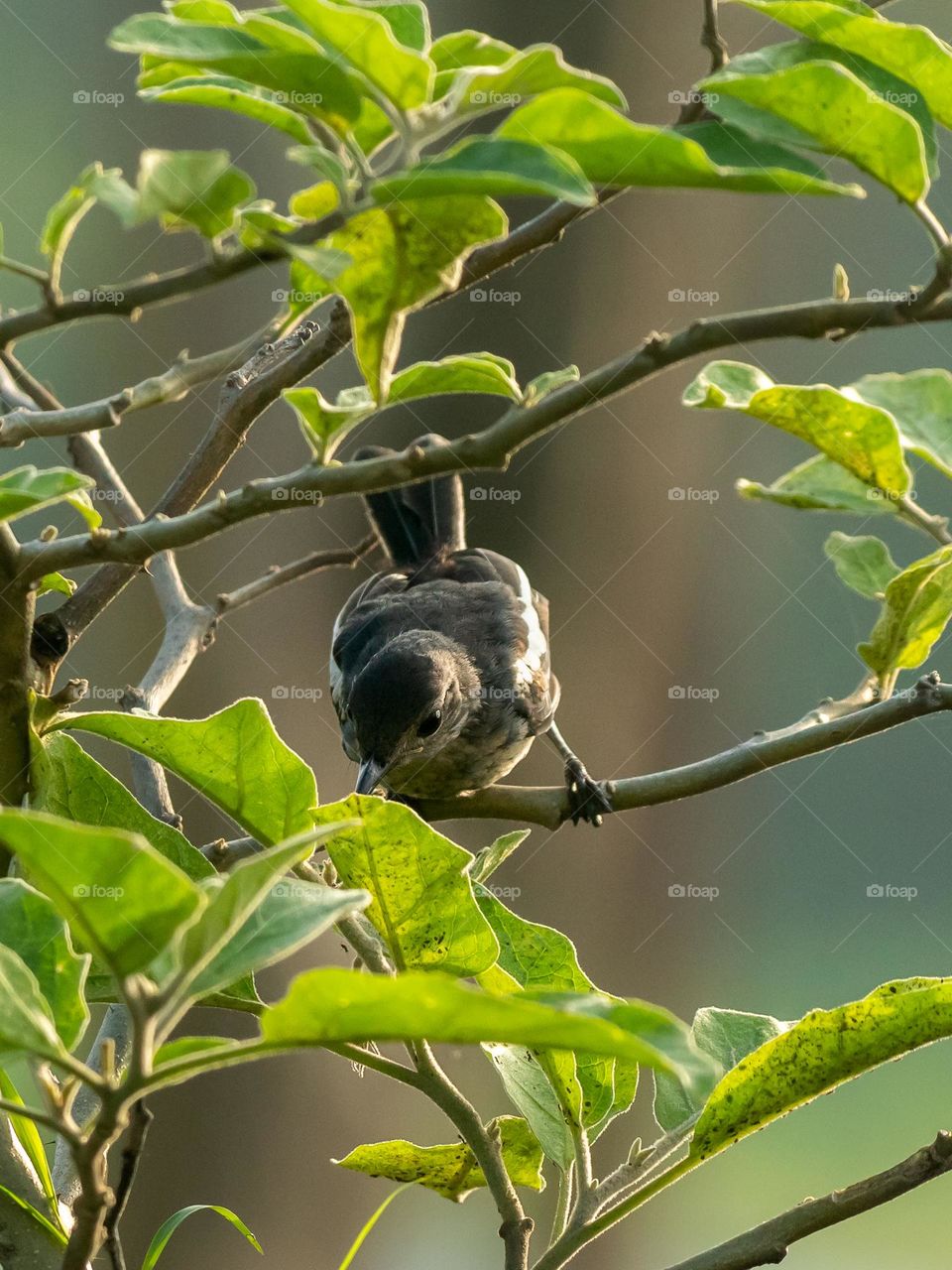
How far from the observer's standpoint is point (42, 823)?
59cm

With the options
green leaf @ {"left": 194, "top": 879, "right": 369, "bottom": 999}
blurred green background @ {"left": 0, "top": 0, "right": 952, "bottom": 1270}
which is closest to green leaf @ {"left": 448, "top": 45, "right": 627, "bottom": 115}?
green leaf @ {"left": 194, "top": 879, "right": 369, "bottom": 999}

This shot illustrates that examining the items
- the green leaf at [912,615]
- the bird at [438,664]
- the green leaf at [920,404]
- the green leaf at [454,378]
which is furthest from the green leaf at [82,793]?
the bird at [438,664]

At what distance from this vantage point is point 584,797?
203 centimetres

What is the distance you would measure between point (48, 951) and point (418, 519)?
2.88 meters

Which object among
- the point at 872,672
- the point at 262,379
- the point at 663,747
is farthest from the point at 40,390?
the point at 663,747

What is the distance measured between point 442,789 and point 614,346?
2080 mm

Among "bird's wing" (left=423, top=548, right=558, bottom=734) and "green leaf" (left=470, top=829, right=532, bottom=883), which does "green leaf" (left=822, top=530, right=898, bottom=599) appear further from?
"bird's wing" (left=423, top=548, right=558, bottom=734)

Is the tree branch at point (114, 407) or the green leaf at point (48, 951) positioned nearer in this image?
the green leaf at point (48, 951)

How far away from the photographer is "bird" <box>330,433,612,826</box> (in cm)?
282

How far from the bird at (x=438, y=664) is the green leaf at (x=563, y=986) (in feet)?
4.56

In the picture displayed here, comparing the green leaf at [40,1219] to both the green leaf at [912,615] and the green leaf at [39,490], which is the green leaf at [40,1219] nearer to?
the green leaf at [39,490]

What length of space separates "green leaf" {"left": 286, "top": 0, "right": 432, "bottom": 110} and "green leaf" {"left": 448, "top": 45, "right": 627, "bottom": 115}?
0.03 m

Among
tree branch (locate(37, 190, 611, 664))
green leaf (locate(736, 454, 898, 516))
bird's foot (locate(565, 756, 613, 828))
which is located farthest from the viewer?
bird's foot (locate(565, 756, 613, 828))

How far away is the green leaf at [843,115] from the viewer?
2.60 feet
